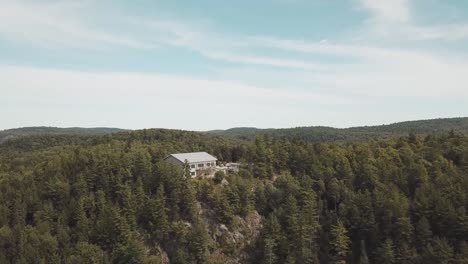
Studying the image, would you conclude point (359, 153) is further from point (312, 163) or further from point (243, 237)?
point (243, 237)

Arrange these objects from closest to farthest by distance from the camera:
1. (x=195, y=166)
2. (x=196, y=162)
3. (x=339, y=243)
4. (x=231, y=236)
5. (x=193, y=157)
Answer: (x=339, y=243)
(x=231, y=236)
(x=196, y=162)
(x=195, y=166)
(x=193, y=157)

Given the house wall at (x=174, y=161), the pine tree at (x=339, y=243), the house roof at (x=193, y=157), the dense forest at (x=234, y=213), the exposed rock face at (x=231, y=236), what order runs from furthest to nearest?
the house roof at (x=193, y=157), the house wall at (x=174, y=161), the pine tree at (x=339, y=243), the exposed rock face at (x=231, y=236), the dense forest at (x=234, y=213)

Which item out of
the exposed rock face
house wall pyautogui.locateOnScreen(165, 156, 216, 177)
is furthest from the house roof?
the exposed rock face

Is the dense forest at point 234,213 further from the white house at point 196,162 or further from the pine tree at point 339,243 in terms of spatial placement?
the white house at point 196,162

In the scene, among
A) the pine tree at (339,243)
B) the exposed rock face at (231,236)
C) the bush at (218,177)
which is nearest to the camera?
the exposed rock face at (231,236)

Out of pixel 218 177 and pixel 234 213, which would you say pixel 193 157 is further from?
pixel 234 213

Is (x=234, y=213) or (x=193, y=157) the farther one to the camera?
(x=193, y=157)

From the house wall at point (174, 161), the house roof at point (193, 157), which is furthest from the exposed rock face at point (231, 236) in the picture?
the house roof at point (193, 157)

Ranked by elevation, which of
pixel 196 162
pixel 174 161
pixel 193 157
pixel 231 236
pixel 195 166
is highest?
pixel 193 157

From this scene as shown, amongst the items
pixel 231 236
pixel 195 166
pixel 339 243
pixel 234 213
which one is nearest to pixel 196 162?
pixel 195 166
